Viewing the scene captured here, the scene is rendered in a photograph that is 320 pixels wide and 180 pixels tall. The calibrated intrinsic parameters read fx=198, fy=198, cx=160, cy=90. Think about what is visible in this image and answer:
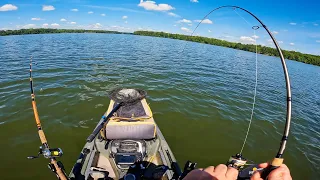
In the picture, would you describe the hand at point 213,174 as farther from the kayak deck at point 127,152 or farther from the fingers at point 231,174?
the kayak deck at point 127,152

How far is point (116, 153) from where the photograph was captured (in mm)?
5621

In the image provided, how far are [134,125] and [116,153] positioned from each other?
924 mm

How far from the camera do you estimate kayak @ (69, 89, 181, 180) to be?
5.20 metres

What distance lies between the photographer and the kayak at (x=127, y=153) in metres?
5.20

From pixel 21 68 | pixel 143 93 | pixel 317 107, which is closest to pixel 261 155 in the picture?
pixel 143 93

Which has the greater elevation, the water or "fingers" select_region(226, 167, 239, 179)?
"fingers" select_region(226, 167, 239, 179)

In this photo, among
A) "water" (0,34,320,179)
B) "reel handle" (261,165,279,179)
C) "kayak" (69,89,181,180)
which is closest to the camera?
"reel handle" (261,165,279,179)

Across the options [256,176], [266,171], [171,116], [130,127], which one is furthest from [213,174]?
[171,116]

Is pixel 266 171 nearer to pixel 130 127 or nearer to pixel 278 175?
pixel 278 175

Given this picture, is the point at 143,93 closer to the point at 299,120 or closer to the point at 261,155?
the point at 261,155

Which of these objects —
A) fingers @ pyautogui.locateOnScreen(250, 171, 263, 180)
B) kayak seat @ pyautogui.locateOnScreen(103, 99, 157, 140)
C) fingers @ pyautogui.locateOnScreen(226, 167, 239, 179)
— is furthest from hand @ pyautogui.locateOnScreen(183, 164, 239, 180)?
kayak seat @ pyautogui.locateOnScreen(103, 99, 157, 140)

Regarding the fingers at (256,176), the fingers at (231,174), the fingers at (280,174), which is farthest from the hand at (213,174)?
the fingers at (280,174)

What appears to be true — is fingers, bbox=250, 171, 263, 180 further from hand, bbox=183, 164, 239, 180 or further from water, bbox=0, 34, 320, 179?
water, bbox=0, 34, 320, 179

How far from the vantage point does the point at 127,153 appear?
5641 mm
